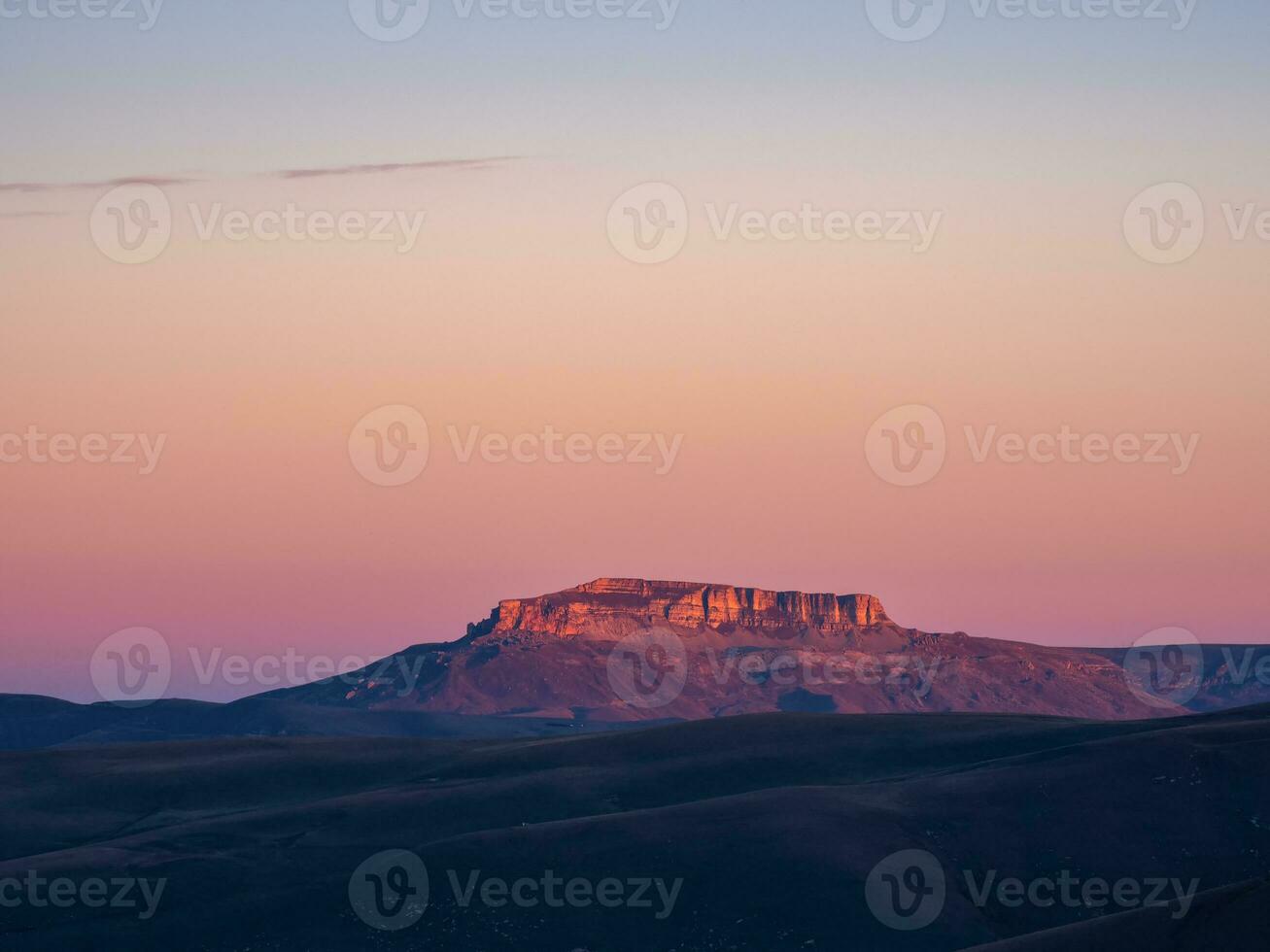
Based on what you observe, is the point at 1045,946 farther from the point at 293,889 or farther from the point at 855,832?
the point at 293,889

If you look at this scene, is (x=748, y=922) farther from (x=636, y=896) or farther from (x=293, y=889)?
(x=293, y=889)

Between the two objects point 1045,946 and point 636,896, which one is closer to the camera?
point 1045,946

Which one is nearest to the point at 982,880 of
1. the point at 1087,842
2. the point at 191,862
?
the point at 1087,842

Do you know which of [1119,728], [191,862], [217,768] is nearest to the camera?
[191,862]

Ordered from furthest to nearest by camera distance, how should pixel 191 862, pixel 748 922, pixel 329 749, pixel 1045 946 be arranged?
1. pixel 329 749
2. pixel 191 862
3. pixel 748 922
4. pixel 1045 946

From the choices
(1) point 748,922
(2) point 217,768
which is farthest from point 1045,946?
(2) point 217,768

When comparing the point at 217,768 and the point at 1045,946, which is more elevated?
the point at 217,768
